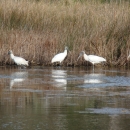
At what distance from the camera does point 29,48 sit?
18547 mm

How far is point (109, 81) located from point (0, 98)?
4245mm

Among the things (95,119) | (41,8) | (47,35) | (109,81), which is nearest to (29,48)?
(47,35)

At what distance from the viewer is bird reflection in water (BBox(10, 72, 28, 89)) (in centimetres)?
1374

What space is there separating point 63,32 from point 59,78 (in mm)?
4486

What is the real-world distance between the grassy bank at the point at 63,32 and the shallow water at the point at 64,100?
1808mm

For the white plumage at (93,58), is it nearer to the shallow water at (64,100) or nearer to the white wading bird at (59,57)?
the white wading bird at (59,57)

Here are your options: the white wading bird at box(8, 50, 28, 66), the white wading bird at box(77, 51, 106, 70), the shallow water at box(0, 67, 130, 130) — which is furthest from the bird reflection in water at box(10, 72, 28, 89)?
the white wading bird at box(77, 51, 106, 70)

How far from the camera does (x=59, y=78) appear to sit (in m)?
14.9

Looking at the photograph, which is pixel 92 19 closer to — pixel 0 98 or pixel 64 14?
pixel 64 14

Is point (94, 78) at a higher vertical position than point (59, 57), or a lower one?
lower

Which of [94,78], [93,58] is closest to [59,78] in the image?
[94,78]

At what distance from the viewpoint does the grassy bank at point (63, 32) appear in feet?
61.1

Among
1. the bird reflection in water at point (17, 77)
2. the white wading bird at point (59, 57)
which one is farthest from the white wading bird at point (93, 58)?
the bird reflection in water at point (17, 77)

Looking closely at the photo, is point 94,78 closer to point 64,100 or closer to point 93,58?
point 93,58
